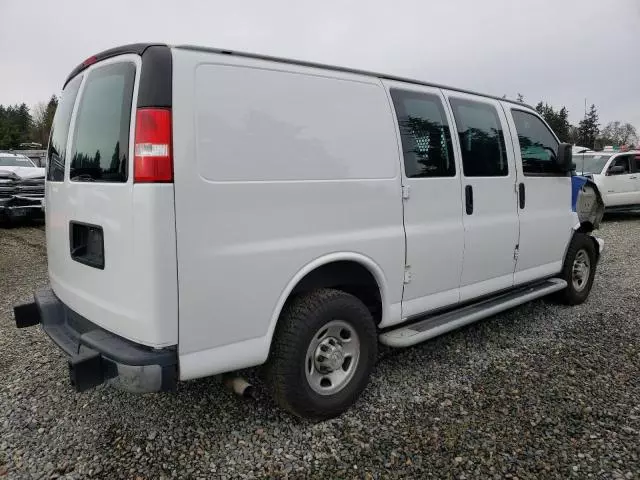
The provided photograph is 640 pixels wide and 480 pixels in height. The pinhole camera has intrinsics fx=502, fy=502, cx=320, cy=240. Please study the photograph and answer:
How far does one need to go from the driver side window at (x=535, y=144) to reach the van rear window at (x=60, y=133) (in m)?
3.66

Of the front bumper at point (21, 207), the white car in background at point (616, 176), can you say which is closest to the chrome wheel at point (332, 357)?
the front bumper at point (21, 207)

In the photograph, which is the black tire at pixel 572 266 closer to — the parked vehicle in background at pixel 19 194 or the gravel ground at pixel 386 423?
the gravel ground at pixel 386 423

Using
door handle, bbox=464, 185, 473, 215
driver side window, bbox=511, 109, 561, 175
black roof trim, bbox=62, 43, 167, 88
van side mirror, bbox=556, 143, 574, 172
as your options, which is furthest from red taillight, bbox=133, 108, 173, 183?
van side mirror, bbox=556, 143, 574, 172

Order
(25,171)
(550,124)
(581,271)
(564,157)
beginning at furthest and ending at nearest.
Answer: (550,124) < (25,171) < (581,271) < (564,157)

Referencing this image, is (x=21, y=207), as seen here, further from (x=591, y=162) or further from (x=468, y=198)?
(x=591, y=162)

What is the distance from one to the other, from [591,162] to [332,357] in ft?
43.6

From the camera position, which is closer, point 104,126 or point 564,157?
point 104,126

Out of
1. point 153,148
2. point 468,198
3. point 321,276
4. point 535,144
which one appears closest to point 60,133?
point 153,148

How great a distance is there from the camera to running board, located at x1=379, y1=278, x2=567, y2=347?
347 centimetres

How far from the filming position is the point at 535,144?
4.77 metres

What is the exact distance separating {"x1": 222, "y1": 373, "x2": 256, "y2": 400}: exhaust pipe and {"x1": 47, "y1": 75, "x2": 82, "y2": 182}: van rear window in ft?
5.25

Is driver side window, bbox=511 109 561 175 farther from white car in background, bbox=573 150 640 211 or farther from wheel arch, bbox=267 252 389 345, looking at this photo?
white car in background, bbox=573 150 640 211

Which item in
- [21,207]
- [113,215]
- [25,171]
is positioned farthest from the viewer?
[25,171]

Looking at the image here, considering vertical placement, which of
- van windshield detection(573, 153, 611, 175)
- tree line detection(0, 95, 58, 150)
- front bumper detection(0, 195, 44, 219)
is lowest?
front bumper detection(0, 195, 44, 219)
